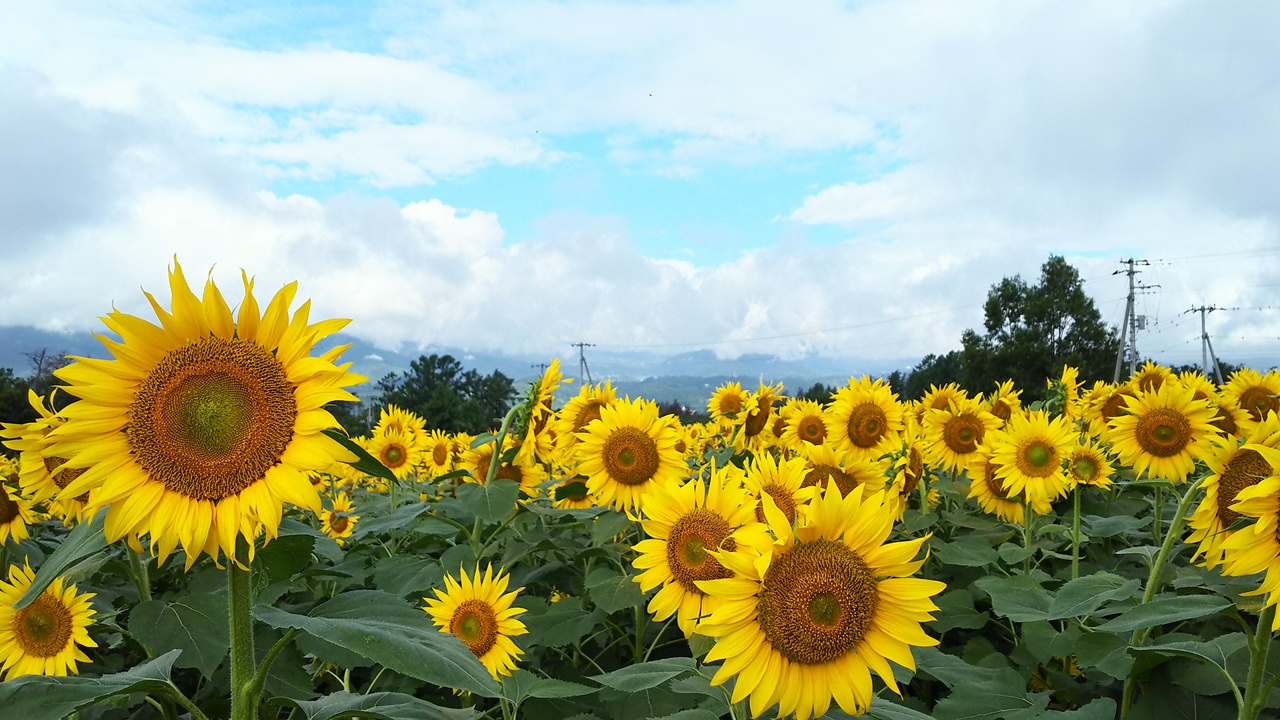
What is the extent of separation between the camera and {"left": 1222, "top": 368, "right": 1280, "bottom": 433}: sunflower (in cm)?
600

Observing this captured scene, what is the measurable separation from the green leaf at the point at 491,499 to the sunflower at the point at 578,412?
1.13m

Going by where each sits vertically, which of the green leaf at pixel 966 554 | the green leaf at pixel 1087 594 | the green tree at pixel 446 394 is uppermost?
the green leaf at pixel 1087 594

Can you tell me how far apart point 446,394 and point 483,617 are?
66.1m

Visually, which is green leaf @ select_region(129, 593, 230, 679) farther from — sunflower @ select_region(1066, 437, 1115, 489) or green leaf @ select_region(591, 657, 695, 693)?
sunflower @ select_region(1066, 437, 1115, 489)

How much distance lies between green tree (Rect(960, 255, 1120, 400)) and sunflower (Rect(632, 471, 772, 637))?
177 ft

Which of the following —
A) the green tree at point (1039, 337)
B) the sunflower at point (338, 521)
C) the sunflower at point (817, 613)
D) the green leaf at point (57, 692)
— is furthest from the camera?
the green tree at point (1039, 337)

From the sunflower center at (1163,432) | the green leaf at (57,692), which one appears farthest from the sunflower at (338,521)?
the sunflower center at (1163,432)

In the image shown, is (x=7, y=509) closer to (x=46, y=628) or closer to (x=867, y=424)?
(x=46, y=628)

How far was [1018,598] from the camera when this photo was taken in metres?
3.32

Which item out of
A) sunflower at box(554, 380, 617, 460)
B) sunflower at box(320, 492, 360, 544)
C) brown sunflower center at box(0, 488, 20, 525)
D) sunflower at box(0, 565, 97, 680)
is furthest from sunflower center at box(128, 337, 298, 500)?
sunflower at box(320, 492, 360, 544)

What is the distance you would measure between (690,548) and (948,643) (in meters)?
2.91

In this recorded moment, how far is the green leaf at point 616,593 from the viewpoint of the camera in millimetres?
3465

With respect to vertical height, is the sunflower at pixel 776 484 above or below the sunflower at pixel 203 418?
below

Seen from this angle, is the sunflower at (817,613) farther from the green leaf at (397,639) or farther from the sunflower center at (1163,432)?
the sunflower center at (1163,432)
